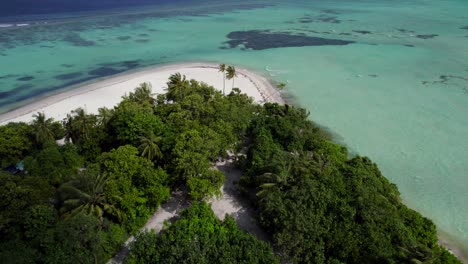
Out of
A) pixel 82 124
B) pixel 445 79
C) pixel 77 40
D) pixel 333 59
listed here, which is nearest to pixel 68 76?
pixel 77 40

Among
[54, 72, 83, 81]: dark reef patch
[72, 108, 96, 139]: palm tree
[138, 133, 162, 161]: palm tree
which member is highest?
[54, 72, 83, 81]: dark reef patch

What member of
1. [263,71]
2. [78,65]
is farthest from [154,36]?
[263,71]

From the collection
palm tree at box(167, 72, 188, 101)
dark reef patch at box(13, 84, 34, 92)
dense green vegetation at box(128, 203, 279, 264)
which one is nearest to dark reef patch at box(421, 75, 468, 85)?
palm tree at box(167, 72, 188, 101)

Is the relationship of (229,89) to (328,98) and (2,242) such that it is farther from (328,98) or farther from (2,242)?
(2,242)

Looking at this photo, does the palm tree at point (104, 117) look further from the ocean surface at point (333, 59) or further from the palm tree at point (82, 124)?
the ocean surface at point (333, 59)

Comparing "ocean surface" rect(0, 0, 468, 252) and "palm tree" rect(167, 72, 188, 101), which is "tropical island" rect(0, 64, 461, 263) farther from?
"ocean surface" rect(0, 0, 468, 252)

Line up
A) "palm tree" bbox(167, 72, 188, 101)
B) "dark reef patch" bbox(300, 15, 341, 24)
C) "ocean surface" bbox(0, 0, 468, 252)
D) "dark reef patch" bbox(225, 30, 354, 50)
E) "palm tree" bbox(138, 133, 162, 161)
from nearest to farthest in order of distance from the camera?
1. "palm tree" bbox(138, 133, 162, 161)
2. "ocean surface" bbox(0, 0, 468, 252)
3. "palm tree" bbox(167, 72, 188, 101)
4. "dark reef patch" bbox(225, 30, 354, 50)
5. "dark reef patch" bbox(300, 15, 341, 24)

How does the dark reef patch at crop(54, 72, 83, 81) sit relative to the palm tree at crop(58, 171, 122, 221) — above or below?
above
